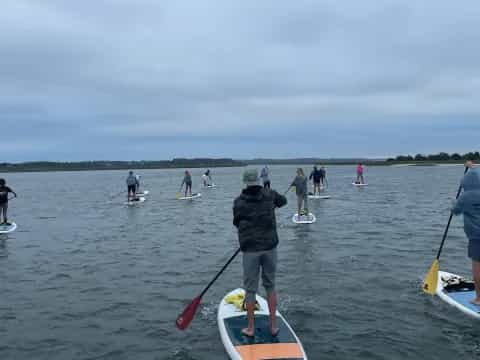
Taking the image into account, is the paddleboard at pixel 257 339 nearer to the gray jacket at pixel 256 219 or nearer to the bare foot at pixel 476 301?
the gray jacket at pixel 256 219

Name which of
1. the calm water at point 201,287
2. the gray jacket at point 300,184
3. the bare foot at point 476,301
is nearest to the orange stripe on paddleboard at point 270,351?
the calm water at point 201,287

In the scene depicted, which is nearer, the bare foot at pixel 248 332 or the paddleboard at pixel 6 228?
the bare foot at pixel 248 332

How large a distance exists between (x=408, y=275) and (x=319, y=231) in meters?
6.54

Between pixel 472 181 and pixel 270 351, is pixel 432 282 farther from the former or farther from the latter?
pixel 270 351

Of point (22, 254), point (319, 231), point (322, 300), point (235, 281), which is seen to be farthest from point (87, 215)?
point (322, 300)

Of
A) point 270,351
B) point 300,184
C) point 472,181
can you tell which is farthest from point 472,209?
point 300,184

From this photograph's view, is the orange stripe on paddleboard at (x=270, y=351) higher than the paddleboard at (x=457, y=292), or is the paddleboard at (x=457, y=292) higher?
the paddleboard at (x=457, y=292)

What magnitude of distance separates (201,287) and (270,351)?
4028 millimetres

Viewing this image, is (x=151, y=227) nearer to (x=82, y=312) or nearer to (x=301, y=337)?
(x=82, y=312)

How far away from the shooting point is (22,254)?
13898mm

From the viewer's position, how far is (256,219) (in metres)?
5.98

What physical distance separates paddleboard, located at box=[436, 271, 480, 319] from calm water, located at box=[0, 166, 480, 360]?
6.5 inches

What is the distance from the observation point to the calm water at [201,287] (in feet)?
22.2

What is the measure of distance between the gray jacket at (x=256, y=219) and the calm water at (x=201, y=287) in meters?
1.81
